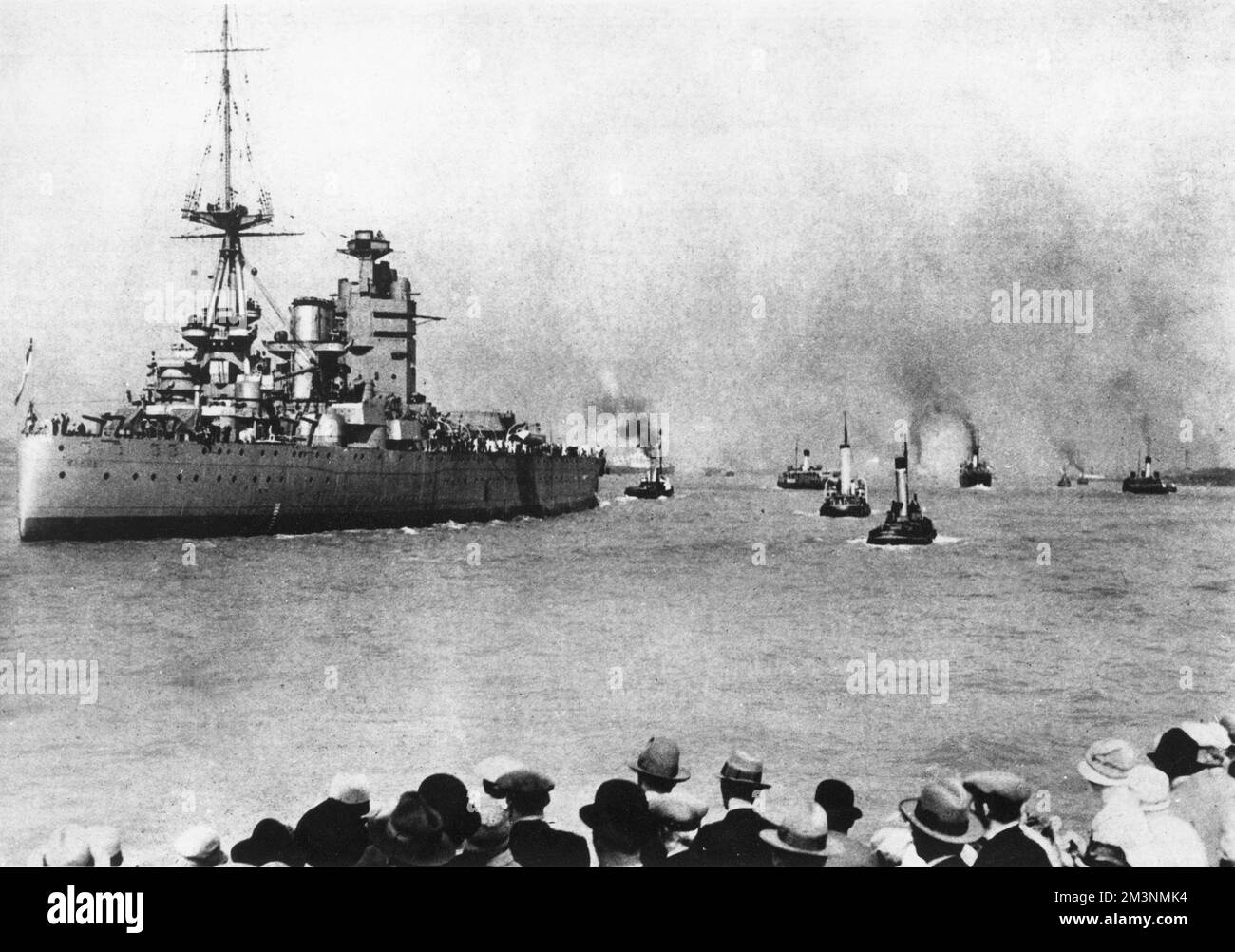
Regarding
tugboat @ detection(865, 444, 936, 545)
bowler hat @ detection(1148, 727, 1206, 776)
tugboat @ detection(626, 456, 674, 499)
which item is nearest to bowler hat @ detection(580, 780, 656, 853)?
bowler hat @ detection(1148, 727, 1206, 776)

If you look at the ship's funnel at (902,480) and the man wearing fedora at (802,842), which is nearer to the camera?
the man wearing fedora at (802,842)

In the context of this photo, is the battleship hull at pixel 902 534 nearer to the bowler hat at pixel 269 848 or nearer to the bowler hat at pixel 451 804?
the bowler hat at pixel 451 804

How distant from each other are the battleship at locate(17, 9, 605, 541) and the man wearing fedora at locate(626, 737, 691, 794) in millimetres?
20260

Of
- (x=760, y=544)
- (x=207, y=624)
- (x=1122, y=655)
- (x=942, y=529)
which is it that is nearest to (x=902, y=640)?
(x=1122, y=655)

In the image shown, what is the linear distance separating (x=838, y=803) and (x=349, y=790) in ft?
8.45

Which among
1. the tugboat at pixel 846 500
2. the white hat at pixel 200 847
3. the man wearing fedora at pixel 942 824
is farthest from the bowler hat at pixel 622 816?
the tugboat at pixel 846 500

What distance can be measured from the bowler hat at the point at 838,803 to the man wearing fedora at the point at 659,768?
29.9 inches

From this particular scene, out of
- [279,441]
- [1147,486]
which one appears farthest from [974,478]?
[279,441]

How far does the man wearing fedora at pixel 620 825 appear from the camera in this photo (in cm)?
495

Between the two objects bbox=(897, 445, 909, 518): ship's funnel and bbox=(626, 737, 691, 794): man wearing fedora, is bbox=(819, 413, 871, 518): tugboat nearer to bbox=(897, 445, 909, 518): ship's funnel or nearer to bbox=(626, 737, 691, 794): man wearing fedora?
bbox=(897, 445, 909, 518): ship's funnel

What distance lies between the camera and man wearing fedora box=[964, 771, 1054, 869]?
4.83 meters

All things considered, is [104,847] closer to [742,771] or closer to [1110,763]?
[742,771]

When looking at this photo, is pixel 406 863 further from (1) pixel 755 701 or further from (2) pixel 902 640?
(2) pixel 902 640

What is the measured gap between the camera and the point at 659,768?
18.0 feet
